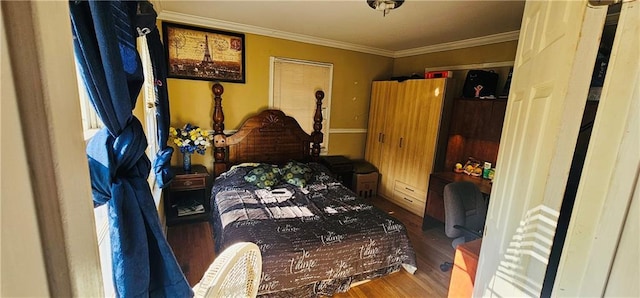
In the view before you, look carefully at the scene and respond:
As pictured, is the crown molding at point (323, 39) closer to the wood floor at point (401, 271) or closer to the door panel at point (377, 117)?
the door panel at point (377, 117)

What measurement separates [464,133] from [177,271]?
310 cm

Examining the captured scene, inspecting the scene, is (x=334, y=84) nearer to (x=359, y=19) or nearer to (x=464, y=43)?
(x=359, y=19)

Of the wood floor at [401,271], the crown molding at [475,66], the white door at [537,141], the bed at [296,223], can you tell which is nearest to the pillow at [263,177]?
the bed at [296,223]

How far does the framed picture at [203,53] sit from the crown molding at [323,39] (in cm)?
7

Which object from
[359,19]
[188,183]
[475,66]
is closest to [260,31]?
[359,19]

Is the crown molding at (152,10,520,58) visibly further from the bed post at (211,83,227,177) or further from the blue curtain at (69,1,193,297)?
the blue curtain at (69,1,193,297)

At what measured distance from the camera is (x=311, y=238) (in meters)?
1.98

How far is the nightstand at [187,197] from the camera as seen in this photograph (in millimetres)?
2816

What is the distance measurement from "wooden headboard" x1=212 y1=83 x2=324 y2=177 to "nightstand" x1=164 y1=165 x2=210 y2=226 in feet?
0.94

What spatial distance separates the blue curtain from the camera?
0.68 meters

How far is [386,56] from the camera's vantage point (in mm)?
4152

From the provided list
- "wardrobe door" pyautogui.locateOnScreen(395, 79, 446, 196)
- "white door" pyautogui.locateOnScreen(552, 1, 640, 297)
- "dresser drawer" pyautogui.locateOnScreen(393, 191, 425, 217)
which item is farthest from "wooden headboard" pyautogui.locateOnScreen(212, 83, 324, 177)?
"white door" pyautogui.locateOnScreen(552, 1, 640, 297)

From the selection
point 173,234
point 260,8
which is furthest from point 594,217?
point 173,234

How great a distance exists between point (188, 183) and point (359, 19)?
2.40 m
